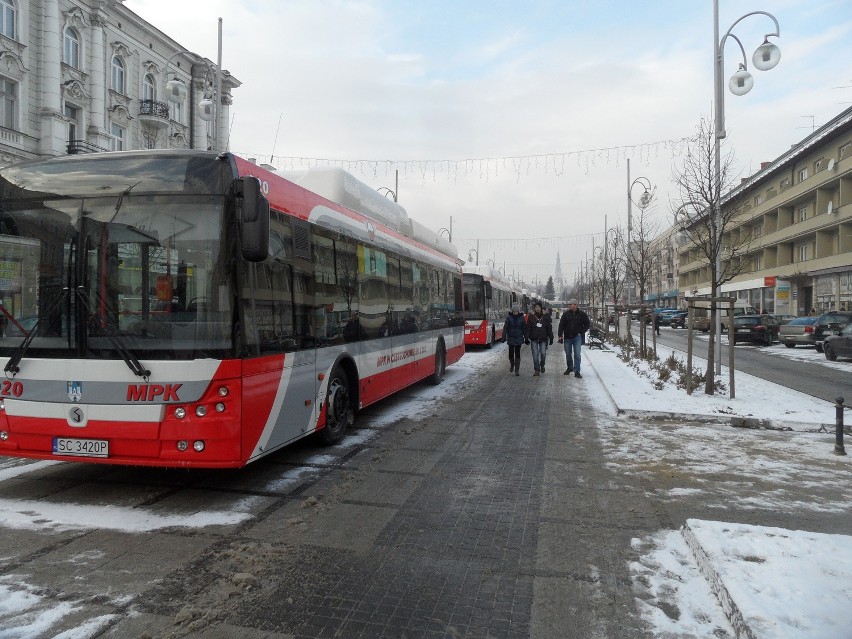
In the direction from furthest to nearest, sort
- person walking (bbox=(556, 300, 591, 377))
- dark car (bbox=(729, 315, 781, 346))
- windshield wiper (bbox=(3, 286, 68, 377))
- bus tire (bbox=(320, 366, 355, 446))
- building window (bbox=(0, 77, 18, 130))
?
dark car (bbox=(729, 315, 781, 346))
building window (bbox=(0, 77, 18, 130))
person walking (bbox=(556, 300, 591, 377))
bus tire (bbox=(320, 366, 355, 446))
windshield wiper (bbox=(3, 286, 68, 377))

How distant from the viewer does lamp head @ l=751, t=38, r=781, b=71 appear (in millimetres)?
12008

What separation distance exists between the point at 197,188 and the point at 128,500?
9.33 feet

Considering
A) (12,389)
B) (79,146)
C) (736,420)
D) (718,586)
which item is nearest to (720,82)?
(736,420)

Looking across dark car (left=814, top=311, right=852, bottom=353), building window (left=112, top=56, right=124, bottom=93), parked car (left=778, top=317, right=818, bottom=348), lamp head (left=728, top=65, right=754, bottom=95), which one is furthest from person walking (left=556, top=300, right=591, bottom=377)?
building window (left=112, top=56, right=124, bottom=93)

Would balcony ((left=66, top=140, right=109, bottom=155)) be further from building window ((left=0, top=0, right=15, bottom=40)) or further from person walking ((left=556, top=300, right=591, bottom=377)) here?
person walking ((left=556, top=300, right=591, bottom=377))

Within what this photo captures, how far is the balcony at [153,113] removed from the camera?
31.1 m

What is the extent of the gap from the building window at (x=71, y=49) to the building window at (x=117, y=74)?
230cm

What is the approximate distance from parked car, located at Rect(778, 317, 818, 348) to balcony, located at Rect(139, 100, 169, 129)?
3198 centimetres

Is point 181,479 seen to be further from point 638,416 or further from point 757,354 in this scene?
point 757,354

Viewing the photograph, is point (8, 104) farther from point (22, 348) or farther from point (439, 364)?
point (22, 348)

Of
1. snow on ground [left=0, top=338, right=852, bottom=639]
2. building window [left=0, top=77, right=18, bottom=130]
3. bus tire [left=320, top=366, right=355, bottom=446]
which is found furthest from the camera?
building window [left=0, top=77, right=18, bottom=130]

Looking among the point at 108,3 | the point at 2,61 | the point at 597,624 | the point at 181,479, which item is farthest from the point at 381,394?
the point at 108,3

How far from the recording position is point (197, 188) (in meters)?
5.30

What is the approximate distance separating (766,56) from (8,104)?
85.2 ft
